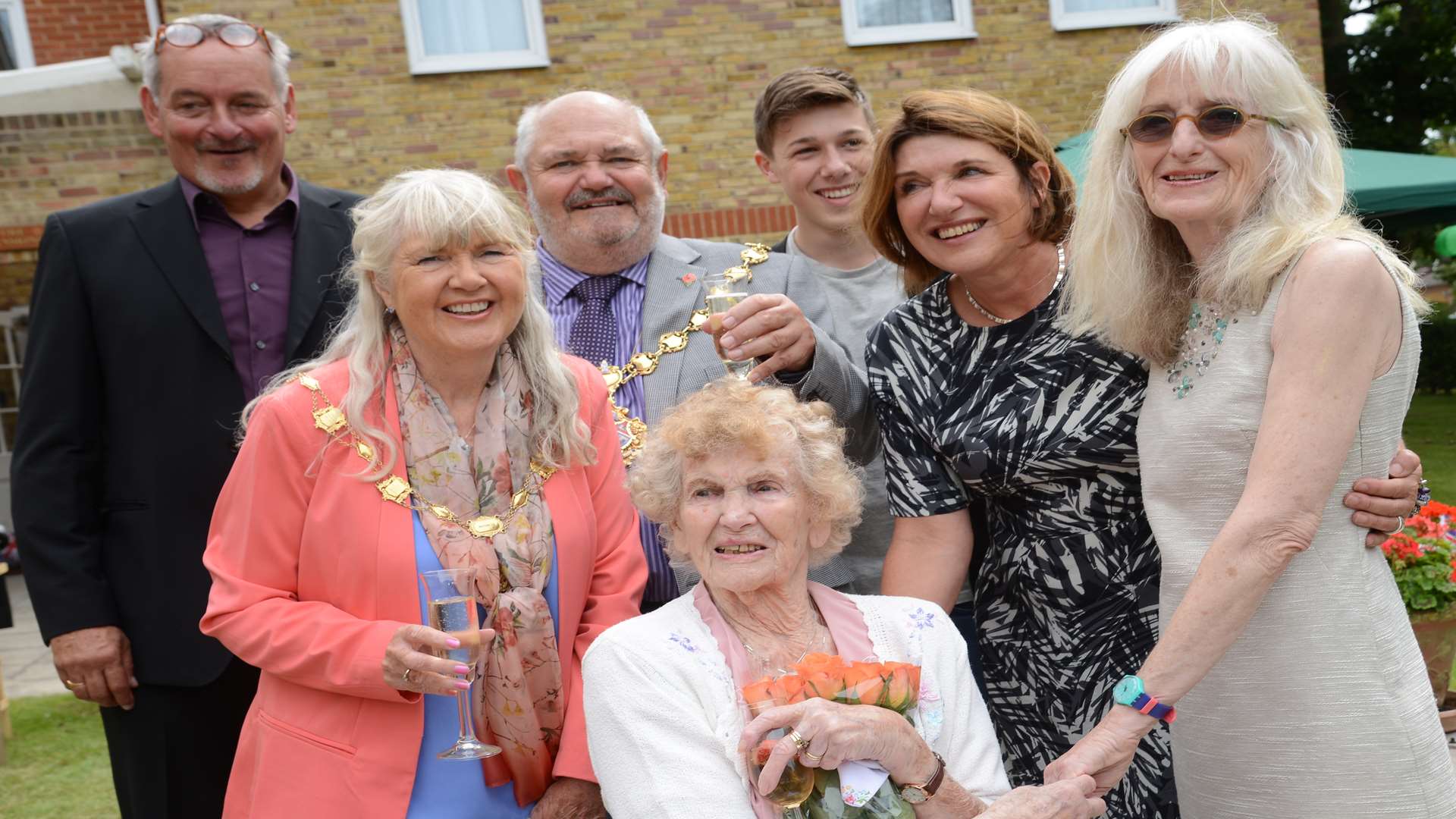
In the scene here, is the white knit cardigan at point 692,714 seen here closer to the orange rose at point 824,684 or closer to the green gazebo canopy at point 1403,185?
the orange rose at point 824,684

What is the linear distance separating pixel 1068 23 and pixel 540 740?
10.0 metres

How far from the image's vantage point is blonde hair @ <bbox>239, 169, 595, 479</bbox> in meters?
2.64

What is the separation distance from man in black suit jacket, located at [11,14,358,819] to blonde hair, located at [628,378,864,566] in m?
1.28

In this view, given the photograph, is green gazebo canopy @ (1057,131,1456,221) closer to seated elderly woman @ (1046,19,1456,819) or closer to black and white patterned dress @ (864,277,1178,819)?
black and white patterned dress @ (864,277,1178,819)

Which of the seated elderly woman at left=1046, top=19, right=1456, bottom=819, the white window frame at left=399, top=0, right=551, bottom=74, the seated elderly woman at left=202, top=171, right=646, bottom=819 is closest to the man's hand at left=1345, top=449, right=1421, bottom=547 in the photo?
the seated elderly woman at left=1046, top=19, right=1456, bottom=819

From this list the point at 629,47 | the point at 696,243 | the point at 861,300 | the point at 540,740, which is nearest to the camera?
the point at 540,740

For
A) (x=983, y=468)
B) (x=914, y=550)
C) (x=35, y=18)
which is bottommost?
(x=914, y=550)

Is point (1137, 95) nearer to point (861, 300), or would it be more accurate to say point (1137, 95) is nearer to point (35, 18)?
point (861, 300)

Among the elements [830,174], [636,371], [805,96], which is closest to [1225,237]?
[636,371]

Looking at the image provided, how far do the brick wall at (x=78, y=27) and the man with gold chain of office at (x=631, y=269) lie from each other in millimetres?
10205

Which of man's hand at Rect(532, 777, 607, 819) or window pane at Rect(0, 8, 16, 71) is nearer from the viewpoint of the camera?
man's hand at Rect(532, 777, 607, 819)

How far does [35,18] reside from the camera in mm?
11773

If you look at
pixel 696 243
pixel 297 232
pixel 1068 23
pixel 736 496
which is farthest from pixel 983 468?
pixel 1068 23

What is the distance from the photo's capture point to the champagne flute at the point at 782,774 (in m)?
2.19
